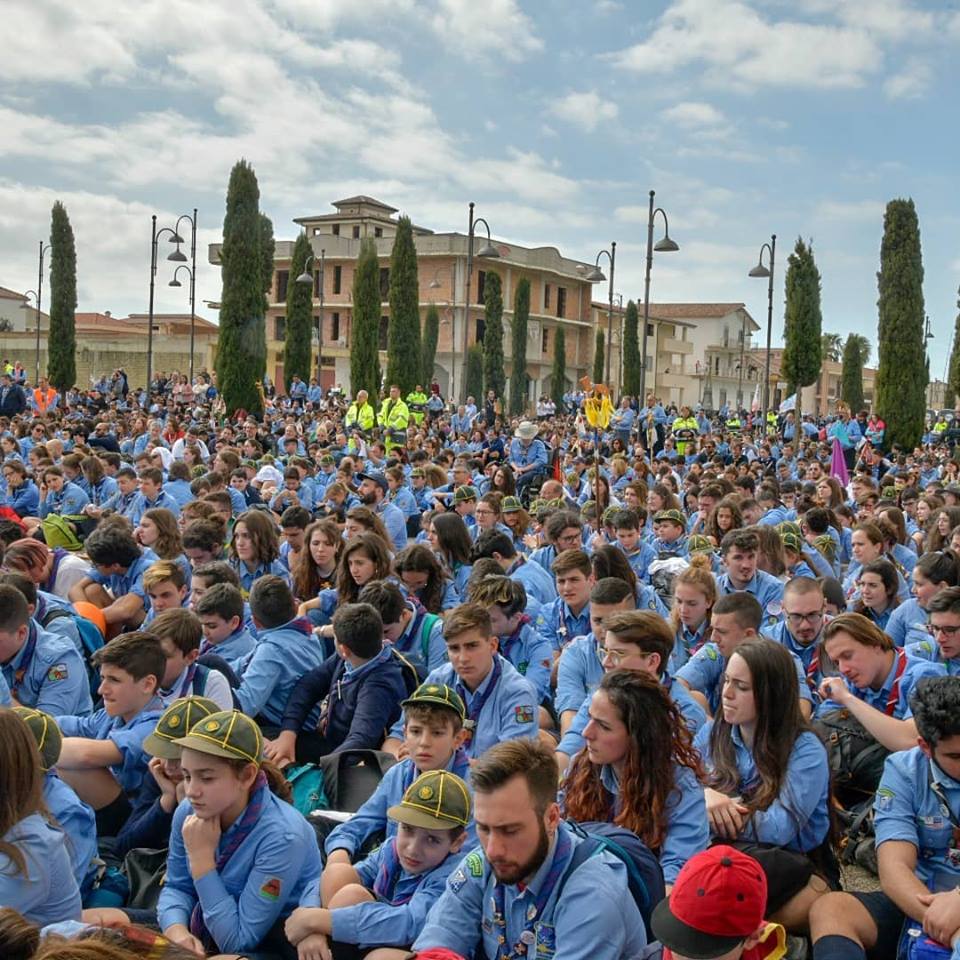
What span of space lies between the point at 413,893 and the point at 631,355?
198 feet

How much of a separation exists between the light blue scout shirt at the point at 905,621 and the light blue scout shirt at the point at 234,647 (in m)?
4.15

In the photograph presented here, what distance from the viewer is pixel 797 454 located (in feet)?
77.7

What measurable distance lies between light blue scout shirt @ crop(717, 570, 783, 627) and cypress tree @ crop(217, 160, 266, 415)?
27.7 metres

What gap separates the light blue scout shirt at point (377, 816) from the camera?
426 centimetres

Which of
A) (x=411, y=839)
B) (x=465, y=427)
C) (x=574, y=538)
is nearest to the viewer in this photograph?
(x=411, y=839)

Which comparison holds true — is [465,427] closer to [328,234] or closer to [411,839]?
[411,839]

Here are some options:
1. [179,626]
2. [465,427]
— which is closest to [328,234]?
[465,427]

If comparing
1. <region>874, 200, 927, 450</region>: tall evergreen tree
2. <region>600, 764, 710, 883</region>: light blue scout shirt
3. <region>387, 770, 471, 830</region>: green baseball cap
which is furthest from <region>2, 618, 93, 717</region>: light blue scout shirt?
<region>874, 200, 927, 450</region>: tall evergreen tree

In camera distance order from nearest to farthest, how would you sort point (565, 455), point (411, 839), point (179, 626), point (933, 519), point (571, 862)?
point (571, 862)
point (411, 839)
point (179, 626)
point (933, 519)
point (565, 455)

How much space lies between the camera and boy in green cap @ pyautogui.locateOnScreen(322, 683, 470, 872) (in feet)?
14.0

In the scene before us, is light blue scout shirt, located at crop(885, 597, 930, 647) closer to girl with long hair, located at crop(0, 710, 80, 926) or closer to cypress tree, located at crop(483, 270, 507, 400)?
girl with long hair, located at crop(0, 710, 80, 926)

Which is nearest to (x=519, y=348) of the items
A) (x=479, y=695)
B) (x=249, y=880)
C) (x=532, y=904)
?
(x=479, y=695)

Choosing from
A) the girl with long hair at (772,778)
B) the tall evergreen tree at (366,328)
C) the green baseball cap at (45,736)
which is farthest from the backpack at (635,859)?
the tall evergreen tree at (366,328)

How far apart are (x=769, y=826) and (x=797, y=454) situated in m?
20.4
